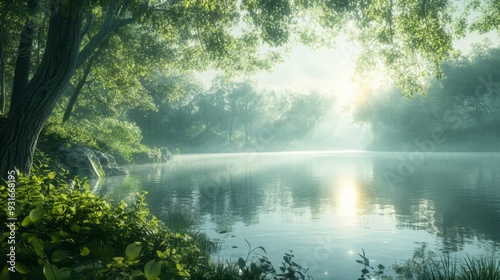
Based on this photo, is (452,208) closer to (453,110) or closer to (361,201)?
(361,201)

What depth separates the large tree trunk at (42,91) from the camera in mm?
8930

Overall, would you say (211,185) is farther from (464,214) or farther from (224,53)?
(464,214)

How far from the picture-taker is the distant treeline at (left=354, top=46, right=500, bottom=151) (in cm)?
Answer: 6412

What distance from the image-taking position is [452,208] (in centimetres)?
1506

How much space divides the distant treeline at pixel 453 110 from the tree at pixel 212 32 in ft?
174

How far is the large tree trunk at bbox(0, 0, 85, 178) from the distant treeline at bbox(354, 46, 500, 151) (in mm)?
61590

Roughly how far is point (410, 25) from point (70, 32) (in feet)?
35.1

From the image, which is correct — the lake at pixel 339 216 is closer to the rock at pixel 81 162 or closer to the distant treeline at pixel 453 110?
the rock at pixel 81 162

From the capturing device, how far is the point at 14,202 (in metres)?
4.32

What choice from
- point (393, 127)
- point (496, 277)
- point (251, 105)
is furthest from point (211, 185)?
point (251, 105)

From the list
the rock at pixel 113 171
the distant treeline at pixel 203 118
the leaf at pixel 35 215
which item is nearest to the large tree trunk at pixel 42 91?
the leaf at pixel 35 215

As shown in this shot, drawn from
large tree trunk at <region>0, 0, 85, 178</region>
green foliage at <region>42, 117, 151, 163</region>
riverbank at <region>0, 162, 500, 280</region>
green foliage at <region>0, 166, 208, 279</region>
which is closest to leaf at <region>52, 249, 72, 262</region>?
riverbank at <region>0, 162, 500, 280</region>

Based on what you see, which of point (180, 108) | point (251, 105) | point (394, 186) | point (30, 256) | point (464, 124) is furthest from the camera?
point (251, 105)

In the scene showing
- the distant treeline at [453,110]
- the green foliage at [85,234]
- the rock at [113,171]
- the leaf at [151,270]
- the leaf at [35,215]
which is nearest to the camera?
the leaf at [151,270]
